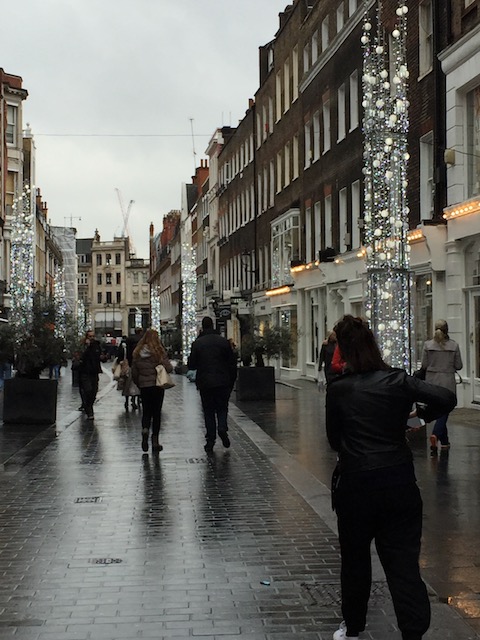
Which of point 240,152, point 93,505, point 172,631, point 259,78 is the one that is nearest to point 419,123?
point 93,505

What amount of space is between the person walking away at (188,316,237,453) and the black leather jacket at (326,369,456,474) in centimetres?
850

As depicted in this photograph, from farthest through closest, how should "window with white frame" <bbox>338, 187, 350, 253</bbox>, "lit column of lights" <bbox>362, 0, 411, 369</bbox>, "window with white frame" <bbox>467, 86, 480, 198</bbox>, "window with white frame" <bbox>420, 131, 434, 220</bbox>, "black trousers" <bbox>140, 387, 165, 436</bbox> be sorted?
"window with white frame" <bbox>338, 187, 350, 253</bbox>
"window with white frame" <bbox>420, 131, 434, 220</bbox>
"window with white frame" <bbox>467, 86, 480, 198</bbox>
"lit column of lights" <bbox>362, 0, 411, 369</bbox>
"black trousers" <bbox>140, 387, 165, 436</bbox>

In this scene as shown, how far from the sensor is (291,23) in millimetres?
37750

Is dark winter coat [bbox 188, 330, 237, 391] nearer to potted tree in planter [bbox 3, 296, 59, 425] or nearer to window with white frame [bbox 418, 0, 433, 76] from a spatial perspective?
potted tree in planter [bbox 3, 296, 59, 425]

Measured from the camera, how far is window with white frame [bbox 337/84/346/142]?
2967 centimetres

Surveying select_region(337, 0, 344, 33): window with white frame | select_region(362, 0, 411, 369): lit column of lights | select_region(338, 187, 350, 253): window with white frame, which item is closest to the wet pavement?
select_region(362, 0, 411, 369): lit column of lights

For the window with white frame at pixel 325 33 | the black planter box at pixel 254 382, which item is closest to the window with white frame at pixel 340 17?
the window with white frame at pixel 325 33

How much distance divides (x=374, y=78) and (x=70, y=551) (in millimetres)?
11111

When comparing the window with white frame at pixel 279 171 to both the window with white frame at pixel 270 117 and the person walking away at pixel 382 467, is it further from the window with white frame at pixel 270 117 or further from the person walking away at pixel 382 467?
the person walking away at pixel 382 467

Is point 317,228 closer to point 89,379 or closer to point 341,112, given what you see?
point 341,112

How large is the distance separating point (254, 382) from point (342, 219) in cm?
839

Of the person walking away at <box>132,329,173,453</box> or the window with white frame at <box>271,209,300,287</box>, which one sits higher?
the window with white frame at <box>271,209,300,287</box>

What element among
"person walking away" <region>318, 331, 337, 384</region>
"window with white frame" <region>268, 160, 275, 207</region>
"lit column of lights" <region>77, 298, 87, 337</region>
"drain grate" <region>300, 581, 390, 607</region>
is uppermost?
"window with white frame" <region>268, 160, 275, 207</region>

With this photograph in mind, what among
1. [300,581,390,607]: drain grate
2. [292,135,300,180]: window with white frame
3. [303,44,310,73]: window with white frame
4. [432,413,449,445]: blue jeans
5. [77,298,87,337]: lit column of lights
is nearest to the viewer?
[300,581,390,607]: drain grate
